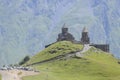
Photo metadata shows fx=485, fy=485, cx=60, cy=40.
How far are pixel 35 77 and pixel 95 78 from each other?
30405mm

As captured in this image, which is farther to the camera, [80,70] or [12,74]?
[80,70]

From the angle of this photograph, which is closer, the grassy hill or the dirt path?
the dirt path

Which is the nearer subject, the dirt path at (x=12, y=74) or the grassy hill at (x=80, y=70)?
the dirt path at (x=12, y=74)

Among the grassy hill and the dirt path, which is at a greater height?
the dirt path

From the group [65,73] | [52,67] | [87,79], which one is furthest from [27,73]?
[52,67]

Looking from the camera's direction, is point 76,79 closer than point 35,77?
No

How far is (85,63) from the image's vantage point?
188m

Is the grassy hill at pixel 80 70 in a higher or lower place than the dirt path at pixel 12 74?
lower

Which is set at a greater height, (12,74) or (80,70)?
(12,74)

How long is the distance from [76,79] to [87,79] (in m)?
4.25

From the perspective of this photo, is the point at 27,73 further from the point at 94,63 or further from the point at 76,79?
the point at 94,63

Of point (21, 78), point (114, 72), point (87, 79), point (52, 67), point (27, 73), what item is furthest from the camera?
point (52, 67)

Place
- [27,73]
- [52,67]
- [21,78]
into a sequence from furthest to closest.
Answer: [52,67], [27,73], [21,78]

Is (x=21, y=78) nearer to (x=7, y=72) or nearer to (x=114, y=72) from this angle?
(x=7, y=72)
